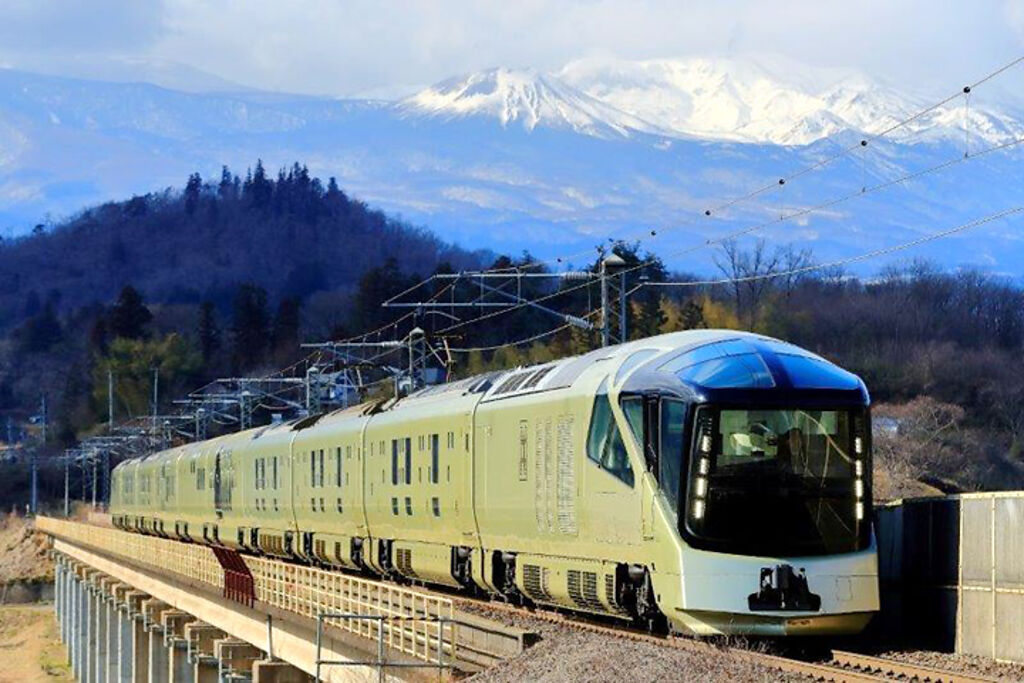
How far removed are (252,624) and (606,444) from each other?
546 inches

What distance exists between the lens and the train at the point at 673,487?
2334cm

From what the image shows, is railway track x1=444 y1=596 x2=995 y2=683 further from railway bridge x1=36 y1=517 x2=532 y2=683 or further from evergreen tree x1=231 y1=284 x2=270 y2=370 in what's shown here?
evergreen tree x1=231 y1=284 x2=270 y2=370

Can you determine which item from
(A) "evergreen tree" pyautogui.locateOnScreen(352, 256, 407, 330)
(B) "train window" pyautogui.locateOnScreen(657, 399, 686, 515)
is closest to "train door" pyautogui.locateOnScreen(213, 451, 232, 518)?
(B) "train window" pyautogui.locateOnScreen(657, 399, 686, 515)

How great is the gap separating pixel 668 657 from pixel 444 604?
6179 millimetres

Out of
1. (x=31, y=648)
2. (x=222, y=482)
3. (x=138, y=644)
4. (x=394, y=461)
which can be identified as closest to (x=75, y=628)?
(x=31, y=648)

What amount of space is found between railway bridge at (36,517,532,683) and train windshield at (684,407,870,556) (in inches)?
110

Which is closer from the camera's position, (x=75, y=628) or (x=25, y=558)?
(x=75, y=628)

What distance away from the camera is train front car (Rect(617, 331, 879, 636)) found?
2320cm

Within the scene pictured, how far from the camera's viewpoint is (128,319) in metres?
196

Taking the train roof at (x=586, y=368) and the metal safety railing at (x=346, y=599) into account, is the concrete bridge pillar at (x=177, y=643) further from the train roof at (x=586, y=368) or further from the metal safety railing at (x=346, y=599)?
the train roof at (x=586, y=368)

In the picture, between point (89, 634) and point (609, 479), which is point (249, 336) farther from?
point (609, 479)

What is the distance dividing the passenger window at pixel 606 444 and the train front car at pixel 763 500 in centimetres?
86

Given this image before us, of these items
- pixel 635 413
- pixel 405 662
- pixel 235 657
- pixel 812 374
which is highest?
pixel 812 374

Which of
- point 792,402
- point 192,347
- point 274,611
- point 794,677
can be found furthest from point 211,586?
point 192,347
